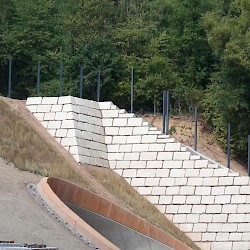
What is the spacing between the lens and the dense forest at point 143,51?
191 feet

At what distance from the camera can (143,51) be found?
221 ft

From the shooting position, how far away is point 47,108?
46906 mm

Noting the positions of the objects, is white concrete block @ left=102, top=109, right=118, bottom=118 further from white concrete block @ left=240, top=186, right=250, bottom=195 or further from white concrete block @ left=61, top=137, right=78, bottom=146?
white concrete block @ left=240, top=186, right=250, bottom=195

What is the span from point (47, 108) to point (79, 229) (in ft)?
40.9

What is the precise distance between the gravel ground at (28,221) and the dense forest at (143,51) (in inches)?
841

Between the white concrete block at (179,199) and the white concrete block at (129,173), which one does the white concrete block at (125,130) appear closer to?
the white concrete block at (129,173)

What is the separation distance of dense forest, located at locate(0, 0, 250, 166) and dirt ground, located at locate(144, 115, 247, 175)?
22.5 inches

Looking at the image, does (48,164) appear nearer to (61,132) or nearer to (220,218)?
(61,132)

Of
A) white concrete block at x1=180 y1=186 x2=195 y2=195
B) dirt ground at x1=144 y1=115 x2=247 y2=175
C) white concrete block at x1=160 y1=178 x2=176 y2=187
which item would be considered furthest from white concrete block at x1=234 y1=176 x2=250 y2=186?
dirt ground at x1=144 y1=115 x2=247 y2=175

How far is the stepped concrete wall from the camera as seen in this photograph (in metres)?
44.1

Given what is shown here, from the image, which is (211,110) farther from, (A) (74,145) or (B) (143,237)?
(B) (143,237)

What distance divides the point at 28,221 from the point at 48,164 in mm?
8996

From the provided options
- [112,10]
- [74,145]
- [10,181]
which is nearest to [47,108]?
[74,145]

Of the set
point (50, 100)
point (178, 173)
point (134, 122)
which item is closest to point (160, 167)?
point (178, 173)
